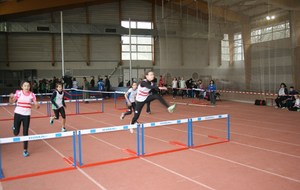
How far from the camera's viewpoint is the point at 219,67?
21.7 m

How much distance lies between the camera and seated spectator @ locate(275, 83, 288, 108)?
55.3 feet

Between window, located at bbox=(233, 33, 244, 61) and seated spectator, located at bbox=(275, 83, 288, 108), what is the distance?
3758 millimetres

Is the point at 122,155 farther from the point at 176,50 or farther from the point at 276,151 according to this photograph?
the point at 176,50

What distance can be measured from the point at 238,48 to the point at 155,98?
1344cm

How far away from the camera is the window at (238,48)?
19.8 meters

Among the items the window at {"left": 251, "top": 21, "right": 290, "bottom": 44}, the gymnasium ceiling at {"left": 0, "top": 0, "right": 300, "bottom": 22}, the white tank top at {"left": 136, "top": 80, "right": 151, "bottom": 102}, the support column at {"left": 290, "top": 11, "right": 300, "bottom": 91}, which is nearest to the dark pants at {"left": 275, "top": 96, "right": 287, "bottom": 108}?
the support column at {"left": 290, "top": 11, "right": 300, "bottom": 91}

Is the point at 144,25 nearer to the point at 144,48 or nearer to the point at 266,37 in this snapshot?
the point at 144,48

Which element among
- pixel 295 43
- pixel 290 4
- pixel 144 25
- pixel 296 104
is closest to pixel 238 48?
pixel 295 43

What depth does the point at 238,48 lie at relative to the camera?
20094mm

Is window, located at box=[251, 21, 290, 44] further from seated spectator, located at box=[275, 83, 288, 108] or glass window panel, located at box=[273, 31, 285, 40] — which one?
seated spectator, located at box=[275, 83, 288, 108]

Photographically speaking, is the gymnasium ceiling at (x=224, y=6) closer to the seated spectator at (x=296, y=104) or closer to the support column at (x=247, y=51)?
the support column at (x=247, y=51)

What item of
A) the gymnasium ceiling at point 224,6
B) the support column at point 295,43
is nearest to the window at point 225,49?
the gymnasium ceiling at point 224,6

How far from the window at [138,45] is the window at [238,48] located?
1480 centimetres

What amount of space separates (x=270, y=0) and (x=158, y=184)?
15.7 m
